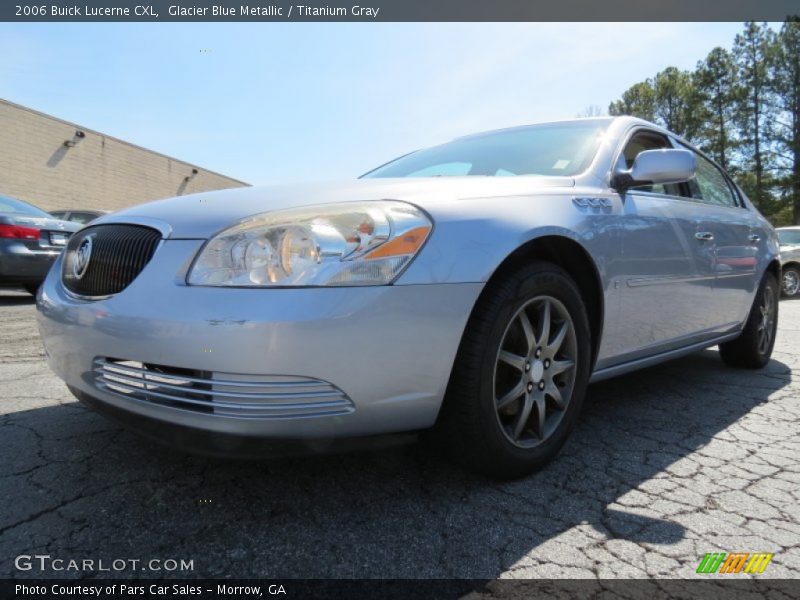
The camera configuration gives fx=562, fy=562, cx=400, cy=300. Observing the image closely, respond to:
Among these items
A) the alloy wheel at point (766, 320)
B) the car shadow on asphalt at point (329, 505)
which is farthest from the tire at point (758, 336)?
the car shadow on asphalt at point (329, 505)

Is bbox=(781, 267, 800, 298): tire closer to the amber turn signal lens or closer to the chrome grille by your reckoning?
the amber turn signal lens

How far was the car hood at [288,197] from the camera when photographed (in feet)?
5.60

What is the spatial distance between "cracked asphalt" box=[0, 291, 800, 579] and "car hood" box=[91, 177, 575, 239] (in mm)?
847

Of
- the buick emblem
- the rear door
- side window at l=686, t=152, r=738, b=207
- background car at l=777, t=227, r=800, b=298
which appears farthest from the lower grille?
background car at l=777, t=227, r=800, b=298

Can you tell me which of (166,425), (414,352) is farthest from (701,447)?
(166,425)

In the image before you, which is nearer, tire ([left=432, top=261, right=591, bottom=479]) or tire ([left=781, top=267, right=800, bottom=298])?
tire ([left=432, top=261, right=591, bottom=479])

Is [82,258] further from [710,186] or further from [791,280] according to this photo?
[791,280]

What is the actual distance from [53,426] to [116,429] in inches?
11.8

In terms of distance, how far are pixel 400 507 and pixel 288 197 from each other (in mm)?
1051

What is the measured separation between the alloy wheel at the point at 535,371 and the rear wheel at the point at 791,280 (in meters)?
11.6

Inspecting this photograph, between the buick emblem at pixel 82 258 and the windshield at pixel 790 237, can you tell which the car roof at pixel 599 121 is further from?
the windshield at pixel 790 237

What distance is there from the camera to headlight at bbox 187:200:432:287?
5.03ft

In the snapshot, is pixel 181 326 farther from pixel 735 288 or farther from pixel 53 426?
pixel 735 288

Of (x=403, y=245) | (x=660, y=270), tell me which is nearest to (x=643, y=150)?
(x=660, y=270)
